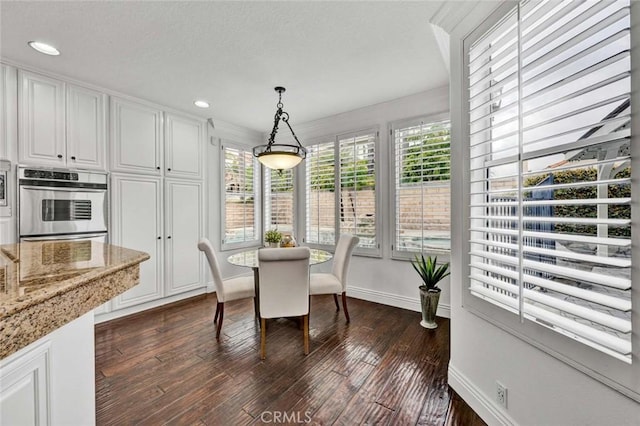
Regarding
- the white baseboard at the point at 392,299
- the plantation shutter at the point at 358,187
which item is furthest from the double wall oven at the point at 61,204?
the white baseboard at the point at 392,299

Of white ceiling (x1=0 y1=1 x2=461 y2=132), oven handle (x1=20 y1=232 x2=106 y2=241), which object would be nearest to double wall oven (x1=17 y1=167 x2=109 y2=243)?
oven handle (x1=20 y1=232 x2=106 y2=241)

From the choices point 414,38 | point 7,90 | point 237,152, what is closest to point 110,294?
point 414,38

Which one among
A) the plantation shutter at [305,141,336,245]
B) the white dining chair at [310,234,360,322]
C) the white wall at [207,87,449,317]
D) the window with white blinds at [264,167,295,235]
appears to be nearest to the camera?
the white dining chair at [310,234,360,322]

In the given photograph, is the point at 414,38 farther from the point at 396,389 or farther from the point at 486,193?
the point at 396,389

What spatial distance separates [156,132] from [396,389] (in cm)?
382

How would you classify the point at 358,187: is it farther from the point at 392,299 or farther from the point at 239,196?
the point at 239,196

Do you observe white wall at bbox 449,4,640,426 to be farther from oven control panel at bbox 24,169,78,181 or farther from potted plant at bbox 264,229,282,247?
oven control panel at bbox 24,169,78,181

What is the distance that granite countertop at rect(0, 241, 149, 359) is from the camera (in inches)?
21.9

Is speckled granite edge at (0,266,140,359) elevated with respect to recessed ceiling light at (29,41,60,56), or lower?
lower

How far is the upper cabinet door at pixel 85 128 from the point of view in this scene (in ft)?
9.23

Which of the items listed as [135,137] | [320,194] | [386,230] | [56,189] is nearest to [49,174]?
[56,189]

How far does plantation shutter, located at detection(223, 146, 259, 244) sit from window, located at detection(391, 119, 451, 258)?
2.45 metres

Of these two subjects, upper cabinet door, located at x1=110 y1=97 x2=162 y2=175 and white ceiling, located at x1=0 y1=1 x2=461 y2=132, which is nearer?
white ceiling, located at x1=0 y1=1 x2=461 y2=132

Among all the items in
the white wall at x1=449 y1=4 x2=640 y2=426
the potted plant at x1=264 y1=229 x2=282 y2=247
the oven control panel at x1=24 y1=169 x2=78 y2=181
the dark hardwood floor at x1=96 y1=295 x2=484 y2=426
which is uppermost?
the oven control panel at x1=24 y1=169 x2=78 y2=181
